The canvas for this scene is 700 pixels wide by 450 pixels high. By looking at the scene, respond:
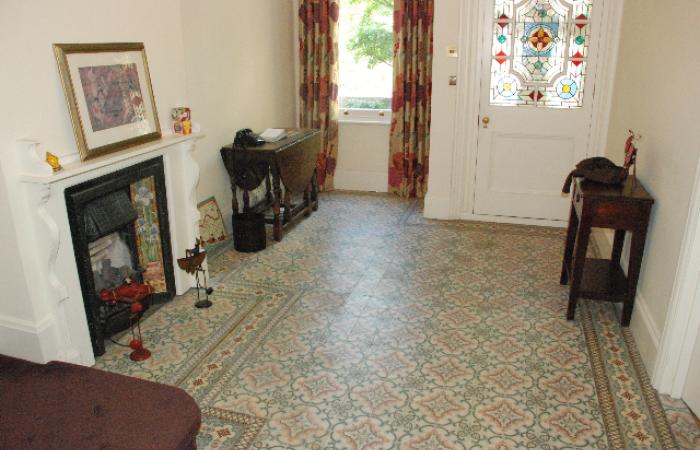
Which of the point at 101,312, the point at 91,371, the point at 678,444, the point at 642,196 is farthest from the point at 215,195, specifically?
the point at 678,444

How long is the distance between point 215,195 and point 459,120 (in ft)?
6.41

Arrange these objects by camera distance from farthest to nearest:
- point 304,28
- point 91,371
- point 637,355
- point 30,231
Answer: point 304,28
point 637,355
point 30,231
point 91,371

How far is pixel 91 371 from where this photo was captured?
196cm

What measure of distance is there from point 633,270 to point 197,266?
227cm

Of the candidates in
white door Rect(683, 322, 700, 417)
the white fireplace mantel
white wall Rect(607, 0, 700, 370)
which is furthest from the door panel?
the white fireplace mantel

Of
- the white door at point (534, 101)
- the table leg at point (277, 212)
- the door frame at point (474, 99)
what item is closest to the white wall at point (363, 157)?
Answer: the door frame at point (474, 99)

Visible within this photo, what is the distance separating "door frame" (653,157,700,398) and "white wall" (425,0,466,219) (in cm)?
239

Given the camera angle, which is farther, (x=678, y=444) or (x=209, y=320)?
(x=209, y=320)

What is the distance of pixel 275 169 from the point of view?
3990mm

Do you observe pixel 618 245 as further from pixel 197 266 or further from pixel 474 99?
pixel 197 266

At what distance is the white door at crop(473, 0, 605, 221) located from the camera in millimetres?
4117

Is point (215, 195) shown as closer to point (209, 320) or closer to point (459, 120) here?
point (209, 320)

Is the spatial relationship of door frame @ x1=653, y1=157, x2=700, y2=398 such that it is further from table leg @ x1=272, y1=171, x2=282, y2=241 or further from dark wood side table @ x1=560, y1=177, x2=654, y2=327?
table leg @ x1=272, y1=171, x2=282, y2=241

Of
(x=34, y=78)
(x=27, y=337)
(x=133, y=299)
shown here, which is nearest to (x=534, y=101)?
(x=133, y=299)
